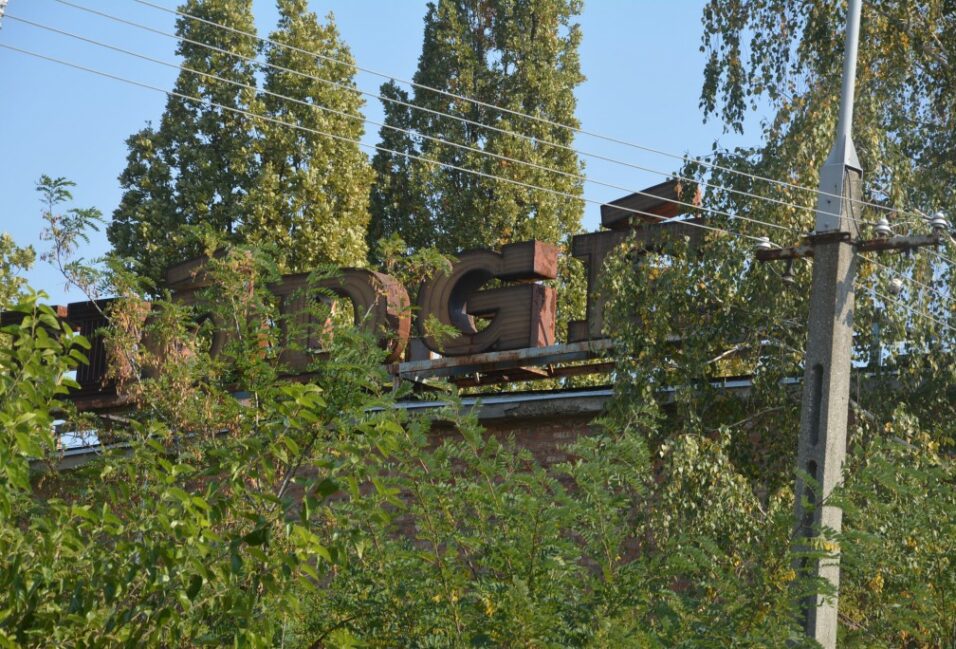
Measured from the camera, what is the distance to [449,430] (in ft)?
49.1

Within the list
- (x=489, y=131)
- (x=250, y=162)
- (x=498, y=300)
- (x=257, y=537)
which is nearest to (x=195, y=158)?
(x=250, y=162)

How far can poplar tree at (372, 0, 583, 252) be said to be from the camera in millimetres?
30844

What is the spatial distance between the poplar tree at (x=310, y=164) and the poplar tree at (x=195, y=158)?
580mm

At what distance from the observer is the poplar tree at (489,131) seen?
1214 inches

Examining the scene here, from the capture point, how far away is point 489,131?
32156mm

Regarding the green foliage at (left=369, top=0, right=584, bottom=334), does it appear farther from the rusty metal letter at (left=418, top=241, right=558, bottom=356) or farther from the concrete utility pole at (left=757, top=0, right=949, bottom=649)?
the concrete utility pole at (left=757, top=0, right=949, bottom=649)

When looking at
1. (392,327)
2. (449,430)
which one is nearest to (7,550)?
(449,430)

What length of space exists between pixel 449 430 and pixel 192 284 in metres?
4.69

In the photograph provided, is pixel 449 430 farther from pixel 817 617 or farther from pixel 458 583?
pixel 458 583

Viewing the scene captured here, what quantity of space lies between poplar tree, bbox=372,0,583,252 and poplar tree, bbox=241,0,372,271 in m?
1.98

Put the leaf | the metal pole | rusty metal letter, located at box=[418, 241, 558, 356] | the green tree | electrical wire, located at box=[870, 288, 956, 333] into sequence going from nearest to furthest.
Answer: the leaf < the metal pole < electrical wire, located at box=[870, 288, 956, 333] < rusty metal letter, located at box=[418, 241, 558, 356] < the green tree

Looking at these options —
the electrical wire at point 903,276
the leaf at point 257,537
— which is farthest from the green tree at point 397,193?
the leaf at point 257,537

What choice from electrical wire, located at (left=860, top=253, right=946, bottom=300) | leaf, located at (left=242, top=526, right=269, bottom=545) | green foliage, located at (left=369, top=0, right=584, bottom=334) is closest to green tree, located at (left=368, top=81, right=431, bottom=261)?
green foliage, located at (left=369, top=0, right=584, bottom=334)

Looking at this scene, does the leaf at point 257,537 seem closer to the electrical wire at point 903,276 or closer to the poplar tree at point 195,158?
the electrical wire at point 903,276
